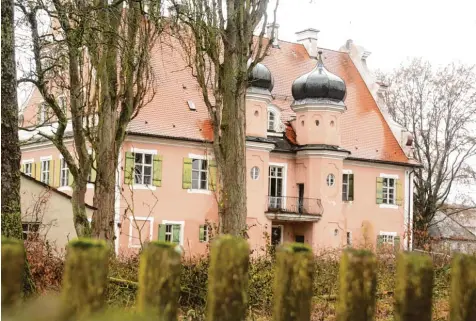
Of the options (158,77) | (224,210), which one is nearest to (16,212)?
(224,210)

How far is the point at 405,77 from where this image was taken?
39.2 meters

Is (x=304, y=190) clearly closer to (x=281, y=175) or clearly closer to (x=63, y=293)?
(x=281, y=175)

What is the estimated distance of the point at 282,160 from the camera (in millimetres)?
32875

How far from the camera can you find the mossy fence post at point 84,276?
1441mm

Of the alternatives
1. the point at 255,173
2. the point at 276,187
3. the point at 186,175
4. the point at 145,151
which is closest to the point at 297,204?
the point at 276,187

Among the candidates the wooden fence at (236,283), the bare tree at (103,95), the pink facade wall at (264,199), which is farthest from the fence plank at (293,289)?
the pink facade wall at (264,199)

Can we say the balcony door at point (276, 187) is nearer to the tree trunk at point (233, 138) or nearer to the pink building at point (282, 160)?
the pink building at point (282, 160)

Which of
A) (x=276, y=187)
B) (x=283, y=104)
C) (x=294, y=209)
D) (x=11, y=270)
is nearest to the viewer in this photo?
Result: (x=11, y=270)

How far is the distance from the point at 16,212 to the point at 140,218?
2347cm

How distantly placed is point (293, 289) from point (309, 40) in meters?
37.7

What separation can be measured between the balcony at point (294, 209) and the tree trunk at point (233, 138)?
15264mm

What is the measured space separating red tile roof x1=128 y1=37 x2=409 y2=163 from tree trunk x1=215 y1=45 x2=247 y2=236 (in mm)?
12475

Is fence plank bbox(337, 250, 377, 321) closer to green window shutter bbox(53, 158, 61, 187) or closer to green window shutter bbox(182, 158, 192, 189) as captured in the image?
green window shutter bbox(182, 158, 192, 189)

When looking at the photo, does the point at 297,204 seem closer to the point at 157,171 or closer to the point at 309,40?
the point at 157,171
